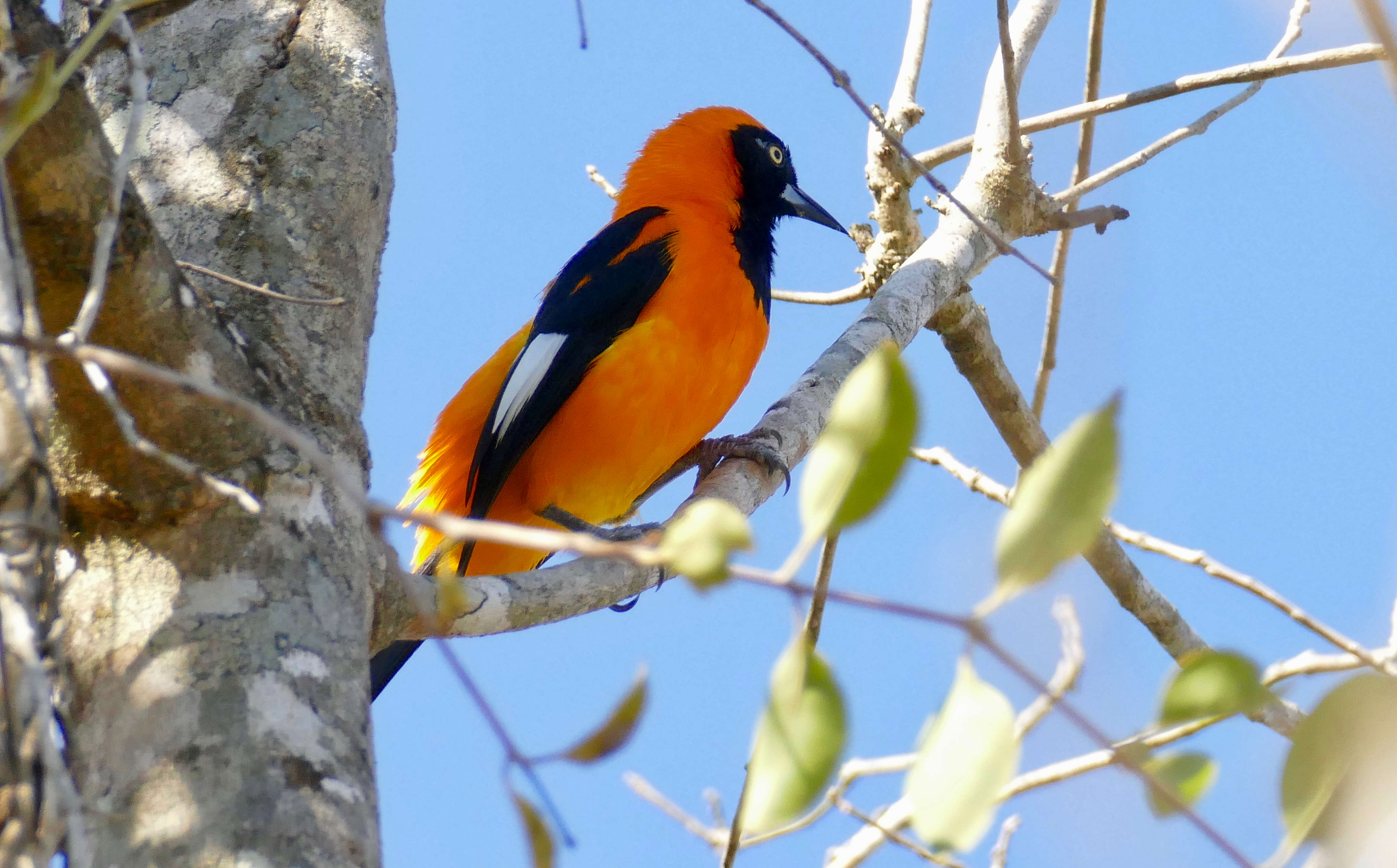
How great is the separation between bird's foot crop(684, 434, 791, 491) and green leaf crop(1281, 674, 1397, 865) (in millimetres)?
1859

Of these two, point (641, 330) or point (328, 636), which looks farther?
point (641, 330)

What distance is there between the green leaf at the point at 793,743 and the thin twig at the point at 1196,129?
8.78 ft

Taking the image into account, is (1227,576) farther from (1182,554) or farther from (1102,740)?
(1102,740)

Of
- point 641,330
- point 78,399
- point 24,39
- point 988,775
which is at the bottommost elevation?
point 988,775

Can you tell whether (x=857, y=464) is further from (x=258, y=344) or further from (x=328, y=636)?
(x=258, y=344)

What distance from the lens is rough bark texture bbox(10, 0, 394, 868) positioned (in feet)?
4.16

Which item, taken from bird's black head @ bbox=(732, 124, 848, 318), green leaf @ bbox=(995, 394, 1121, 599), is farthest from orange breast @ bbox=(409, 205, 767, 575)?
green leaf @ bbox=(995, 394, 1121, 599)

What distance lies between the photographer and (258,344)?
1827mm

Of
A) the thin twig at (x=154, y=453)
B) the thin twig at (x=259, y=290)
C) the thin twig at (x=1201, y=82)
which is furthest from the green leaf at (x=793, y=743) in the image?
the thin twig at (x=1201, y=82)

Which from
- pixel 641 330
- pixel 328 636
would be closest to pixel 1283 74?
pixel 641 330

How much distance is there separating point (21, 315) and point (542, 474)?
246 cm

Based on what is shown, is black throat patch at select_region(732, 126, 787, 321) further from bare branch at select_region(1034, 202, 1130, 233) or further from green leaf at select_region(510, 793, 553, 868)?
green leaf at select_region(510, 793, 553, 868)

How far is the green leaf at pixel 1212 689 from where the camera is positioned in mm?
697

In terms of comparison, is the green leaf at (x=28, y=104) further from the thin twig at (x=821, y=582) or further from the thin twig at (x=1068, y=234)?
the thin twig at (x=1068, y=234)
